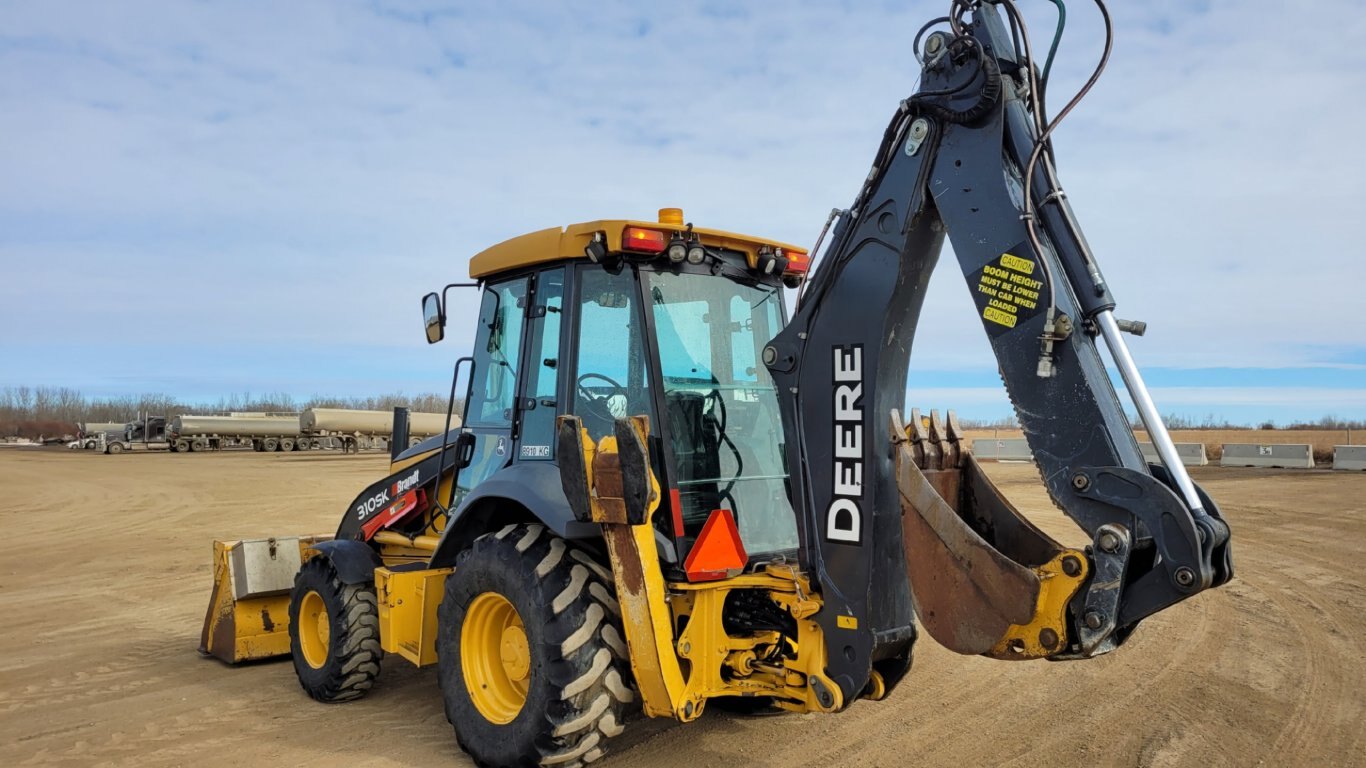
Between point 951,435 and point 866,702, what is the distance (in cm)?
243

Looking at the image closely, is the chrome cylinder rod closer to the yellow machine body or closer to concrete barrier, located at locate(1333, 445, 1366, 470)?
the yellow machine body

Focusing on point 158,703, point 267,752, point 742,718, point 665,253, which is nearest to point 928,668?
point 742,718

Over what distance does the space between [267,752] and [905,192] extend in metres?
4.33

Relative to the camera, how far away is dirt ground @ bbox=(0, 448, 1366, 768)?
200 inches

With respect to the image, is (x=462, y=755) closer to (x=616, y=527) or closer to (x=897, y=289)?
(x=616, y=527)

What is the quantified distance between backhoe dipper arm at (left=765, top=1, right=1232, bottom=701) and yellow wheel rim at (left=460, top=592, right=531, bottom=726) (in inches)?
65.1

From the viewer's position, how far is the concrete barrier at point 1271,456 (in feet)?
74.3

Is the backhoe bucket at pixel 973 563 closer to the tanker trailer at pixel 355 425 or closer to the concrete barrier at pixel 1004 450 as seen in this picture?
the concrete barrier at pixel 1004 450

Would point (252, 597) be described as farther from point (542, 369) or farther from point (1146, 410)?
point (1146, 410)

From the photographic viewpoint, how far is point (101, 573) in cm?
1193

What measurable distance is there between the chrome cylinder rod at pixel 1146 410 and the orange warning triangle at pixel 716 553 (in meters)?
1.84

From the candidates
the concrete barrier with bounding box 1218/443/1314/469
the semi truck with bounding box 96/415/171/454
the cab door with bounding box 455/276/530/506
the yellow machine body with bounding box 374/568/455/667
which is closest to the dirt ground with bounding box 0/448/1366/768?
the yellow machine body with bounding box 374/568/455/667

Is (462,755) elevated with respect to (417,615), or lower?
lower

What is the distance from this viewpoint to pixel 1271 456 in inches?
917
